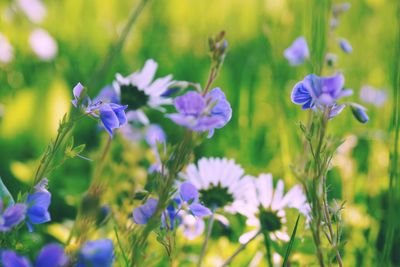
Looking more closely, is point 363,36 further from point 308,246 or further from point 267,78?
point 308,246

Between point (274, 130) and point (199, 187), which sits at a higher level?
point (199, 187)

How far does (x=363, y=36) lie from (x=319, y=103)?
182 cm

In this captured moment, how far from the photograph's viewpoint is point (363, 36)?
91.5 inches

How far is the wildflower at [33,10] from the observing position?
7.87 feet

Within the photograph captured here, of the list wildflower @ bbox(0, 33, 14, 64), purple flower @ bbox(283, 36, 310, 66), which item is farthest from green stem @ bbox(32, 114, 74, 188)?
wildflower @ bbox(0, 33, 14, 64)

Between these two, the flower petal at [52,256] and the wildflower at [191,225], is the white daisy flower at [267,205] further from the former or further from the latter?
the flower petal at [52,256]

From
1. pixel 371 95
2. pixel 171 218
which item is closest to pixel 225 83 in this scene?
pixel 371 95

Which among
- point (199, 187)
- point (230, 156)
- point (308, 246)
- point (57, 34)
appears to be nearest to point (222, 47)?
point (199, 187)

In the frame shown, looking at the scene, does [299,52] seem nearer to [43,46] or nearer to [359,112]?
[359,112]

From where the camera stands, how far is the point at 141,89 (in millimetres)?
923

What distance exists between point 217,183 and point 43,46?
142 cm

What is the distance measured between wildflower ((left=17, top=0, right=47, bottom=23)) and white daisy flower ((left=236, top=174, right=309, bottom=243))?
5.90 feet

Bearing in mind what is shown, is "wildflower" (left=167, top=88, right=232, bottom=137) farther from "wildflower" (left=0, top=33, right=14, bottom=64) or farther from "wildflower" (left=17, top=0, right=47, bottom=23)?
"wildflower" (left=17, top=0, right=47, bottom=23)

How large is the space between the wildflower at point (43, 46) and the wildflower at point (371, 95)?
1055 mm
